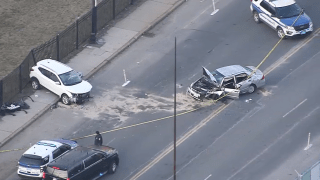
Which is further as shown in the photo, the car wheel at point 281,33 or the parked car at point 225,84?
the car wheel at point 281,33

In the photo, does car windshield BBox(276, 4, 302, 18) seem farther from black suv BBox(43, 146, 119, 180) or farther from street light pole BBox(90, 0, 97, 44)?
black suv BBox(43, 146, 119, 180)

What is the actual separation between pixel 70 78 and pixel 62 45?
15.0ft

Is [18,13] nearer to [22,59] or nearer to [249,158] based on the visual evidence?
[22,59]

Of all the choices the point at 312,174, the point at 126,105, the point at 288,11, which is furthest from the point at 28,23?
the point at 312,174

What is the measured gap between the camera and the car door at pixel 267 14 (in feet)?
190

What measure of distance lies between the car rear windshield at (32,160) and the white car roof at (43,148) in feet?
0.69

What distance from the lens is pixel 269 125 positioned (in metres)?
49.5

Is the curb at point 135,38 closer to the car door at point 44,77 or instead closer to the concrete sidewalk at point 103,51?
the concrete sidewalk at point 103,51

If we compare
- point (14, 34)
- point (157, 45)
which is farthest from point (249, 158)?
point (14, 34)

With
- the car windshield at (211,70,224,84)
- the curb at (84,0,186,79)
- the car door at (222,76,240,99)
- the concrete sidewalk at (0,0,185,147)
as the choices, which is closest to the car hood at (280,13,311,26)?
the car windshield at (211,70,224,84)

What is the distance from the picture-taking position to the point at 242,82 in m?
51.9

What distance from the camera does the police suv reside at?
186 feet

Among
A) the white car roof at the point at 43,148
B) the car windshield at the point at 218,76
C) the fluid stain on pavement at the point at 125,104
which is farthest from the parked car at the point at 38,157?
the car windshield at the point at 218,76

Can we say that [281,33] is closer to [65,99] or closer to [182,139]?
[182,139]
